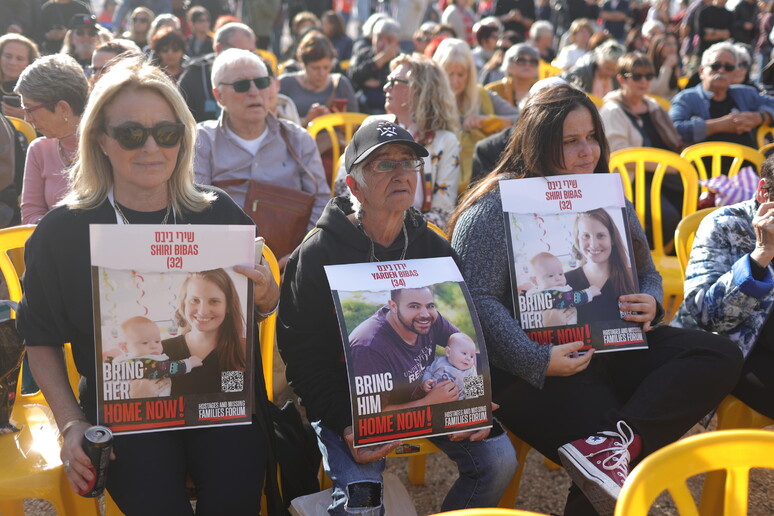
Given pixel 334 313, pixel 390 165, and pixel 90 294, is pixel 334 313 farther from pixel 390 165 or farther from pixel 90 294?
pixel 90 294

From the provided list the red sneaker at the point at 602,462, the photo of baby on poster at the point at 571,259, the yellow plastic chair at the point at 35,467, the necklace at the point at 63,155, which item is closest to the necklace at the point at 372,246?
the photo of baby on poster at the point at 571,259

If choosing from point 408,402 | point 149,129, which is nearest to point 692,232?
point 408,402

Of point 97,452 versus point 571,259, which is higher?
point 571,259

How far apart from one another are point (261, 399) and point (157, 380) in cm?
37

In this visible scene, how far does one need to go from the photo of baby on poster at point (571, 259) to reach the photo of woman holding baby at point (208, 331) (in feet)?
3.02

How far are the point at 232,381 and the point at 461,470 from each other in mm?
787

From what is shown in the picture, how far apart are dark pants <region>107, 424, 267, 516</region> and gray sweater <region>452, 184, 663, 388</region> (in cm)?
83

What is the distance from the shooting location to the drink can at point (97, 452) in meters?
1.98

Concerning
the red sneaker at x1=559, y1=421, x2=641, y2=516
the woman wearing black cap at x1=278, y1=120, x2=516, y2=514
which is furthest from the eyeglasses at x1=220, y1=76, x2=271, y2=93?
the red sneaker at x1=559, y1=421, x2=641, y2=516

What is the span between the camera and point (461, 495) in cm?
238

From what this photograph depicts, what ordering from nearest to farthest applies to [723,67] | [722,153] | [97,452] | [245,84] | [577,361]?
[97,452] → [577,361] → [245,84] → [722,153] → [723,67]

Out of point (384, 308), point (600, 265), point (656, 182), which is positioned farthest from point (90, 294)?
point (656, 182)

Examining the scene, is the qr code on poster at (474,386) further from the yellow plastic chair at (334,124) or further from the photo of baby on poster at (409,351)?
the yellow plastic chair at (334,124)

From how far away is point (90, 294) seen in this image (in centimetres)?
219
